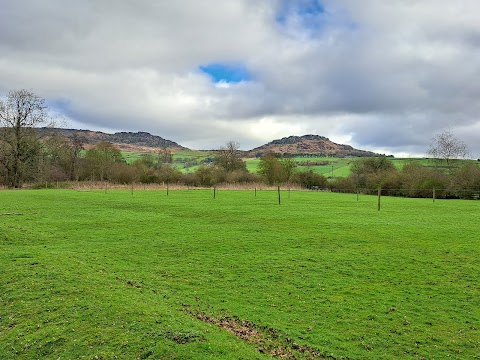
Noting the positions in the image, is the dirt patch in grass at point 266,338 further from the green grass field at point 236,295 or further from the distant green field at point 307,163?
the distant green field at point 307,163

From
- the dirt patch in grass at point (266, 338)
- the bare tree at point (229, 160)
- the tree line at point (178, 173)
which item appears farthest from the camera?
the bare tree at point (229, 160)

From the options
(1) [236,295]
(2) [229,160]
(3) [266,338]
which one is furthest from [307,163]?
(3) [266,338]

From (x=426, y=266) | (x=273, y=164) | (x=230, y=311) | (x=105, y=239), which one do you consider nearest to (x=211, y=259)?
(x=230, y=311)

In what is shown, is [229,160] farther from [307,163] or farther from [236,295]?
[236,295]

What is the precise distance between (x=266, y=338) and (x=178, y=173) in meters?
81.8

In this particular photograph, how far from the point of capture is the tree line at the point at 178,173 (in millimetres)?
64062

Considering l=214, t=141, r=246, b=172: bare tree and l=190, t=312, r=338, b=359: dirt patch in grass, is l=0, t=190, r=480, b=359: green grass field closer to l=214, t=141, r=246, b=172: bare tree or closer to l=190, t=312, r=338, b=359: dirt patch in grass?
l=190, t=312, r=338, b=359: dirt patch in grass

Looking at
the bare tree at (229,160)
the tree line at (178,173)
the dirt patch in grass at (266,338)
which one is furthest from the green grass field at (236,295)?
the bare tree at (229,160)

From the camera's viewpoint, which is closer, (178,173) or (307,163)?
(178,173)

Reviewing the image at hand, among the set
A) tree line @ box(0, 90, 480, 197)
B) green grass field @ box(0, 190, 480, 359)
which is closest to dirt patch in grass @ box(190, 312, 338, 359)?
green grass field @ box(0, 190, 480, 359)

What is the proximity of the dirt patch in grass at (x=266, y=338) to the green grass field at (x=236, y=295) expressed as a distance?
0.9 inches

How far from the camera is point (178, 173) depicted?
287 feet

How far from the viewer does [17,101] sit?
65.2 metres

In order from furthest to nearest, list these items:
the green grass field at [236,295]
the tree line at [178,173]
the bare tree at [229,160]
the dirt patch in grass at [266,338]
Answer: the bare tree at [229,160], the tree line at [178,173], the green grass field at [236,295], the dirt patch in grass at [266,338]
